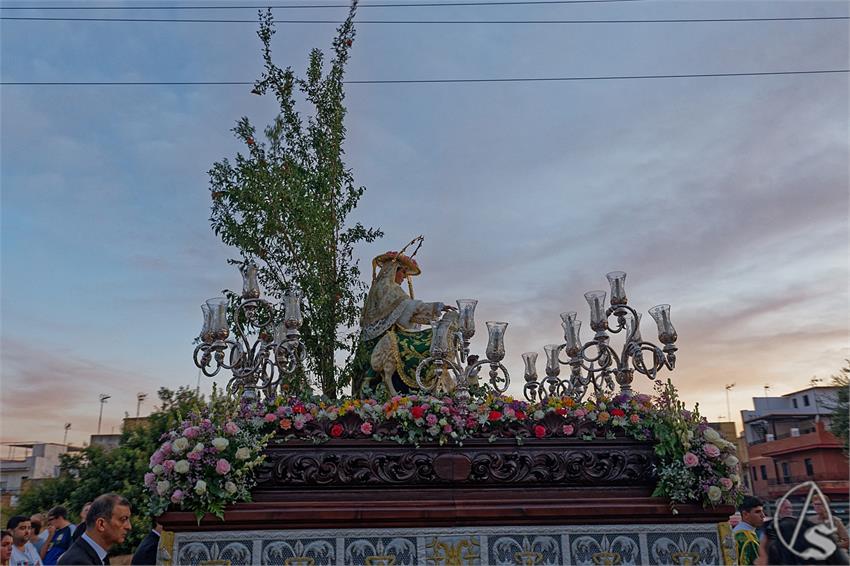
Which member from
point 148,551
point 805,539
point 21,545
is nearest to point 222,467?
point 148,551

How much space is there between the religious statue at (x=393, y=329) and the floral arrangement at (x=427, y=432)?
246 centimetres

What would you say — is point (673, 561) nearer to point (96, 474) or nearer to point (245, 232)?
point (245, 232)

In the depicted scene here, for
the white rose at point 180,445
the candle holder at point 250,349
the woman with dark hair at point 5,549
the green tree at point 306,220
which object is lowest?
the woman with dark hair at point 5,549

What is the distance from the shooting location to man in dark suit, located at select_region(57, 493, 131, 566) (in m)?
4.28

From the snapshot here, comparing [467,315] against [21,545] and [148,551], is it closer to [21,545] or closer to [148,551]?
[148,551]

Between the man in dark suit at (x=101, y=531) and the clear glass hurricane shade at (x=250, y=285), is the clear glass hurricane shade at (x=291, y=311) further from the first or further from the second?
the man in dark suit at (x=101, y=531)

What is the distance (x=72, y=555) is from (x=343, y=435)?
7.59 ft

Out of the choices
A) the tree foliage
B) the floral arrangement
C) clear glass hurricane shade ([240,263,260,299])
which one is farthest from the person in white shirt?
the tree foliage

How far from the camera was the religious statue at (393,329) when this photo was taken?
29.5ft

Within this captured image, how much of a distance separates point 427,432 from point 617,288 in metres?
2.68

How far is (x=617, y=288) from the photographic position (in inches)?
278

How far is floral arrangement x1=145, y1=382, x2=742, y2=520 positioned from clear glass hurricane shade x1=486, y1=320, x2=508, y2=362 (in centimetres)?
68

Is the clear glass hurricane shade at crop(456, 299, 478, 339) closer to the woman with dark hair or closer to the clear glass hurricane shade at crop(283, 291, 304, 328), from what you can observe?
the clear glass hurricane shade at crop(283, 291, 304, 328)

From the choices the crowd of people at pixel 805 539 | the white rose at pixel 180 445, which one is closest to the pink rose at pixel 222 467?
the white rose at pixel 180 445
